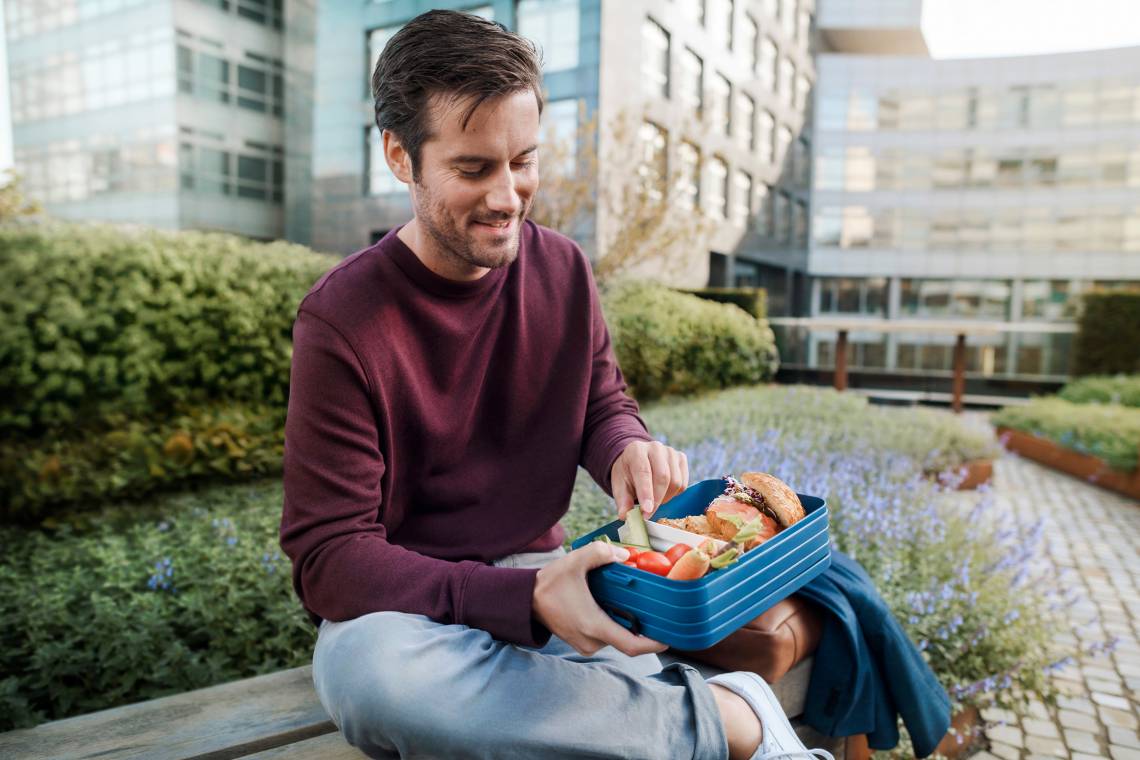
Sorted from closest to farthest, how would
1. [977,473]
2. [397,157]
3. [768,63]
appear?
[397,157] < [977,473] < [768,63]

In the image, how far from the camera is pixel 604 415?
2.19m

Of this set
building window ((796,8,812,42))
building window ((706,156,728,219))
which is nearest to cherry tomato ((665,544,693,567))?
building window ((706,156,728,219))

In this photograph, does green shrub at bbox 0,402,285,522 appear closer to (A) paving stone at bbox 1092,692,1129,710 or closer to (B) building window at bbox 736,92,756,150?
(A) paving stone at bbox 1092,692,1129,710

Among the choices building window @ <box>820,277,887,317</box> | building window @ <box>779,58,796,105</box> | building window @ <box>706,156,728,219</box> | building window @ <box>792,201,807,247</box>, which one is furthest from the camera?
building window @ <box>820,277,887,317</box>

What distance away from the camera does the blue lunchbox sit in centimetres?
131

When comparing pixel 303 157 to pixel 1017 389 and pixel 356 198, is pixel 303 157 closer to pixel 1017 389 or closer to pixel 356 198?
pixel 356 198

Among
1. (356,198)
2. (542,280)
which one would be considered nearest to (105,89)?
(356,198)

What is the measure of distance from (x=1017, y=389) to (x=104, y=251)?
14.2 metres

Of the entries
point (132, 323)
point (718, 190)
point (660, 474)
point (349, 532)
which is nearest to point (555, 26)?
point (718, 190)

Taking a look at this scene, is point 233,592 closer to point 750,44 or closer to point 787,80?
point 750,44

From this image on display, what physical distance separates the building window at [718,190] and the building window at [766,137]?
3235mm

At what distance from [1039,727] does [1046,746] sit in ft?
0.44

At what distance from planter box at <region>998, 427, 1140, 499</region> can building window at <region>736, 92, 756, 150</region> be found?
61.0 feet

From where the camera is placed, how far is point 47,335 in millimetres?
4555
